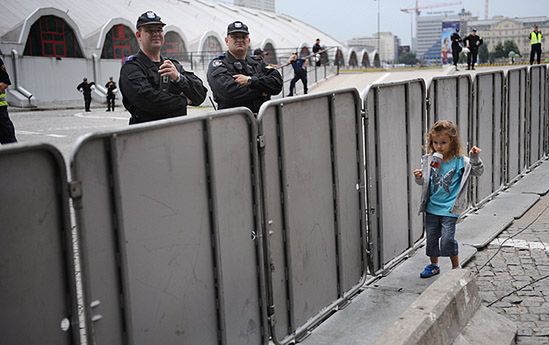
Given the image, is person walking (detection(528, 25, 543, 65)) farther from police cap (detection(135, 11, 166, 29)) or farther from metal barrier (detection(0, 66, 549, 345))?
police cap (detection(135, 11, 166, 29))

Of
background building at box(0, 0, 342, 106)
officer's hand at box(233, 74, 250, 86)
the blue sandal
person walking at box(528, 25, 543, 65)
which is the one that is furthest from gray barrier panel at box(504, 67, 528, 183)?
background building at box(0, 0, 342, 106)

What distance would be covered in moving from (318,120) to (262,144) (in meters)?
0.75

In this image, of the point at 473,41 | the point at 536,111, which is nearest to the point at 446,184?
the point at 536,111

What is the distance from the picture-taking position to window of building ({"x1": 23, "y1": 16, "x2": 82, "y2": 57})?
37438 mm

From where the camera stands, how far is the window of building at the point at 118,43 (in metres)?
43.8

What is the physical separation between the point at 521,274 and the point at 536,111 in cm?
532

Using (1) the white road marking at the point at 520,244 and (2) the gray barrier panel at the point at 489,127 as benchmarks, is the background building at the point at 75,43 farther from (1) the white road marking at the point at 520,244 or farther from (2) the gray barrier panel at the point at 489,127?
(1) the white road marking at the point at 520,244

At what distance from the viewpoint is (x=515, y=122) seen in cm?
910

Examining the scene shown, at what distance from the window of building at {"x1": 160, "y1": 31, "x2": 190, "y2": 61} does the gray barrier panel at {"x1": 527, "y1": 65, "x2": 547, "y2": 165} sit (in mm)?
39970

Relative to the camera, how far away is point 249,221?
12.3 feet

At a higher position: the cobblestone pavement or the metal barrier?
the metal barrier

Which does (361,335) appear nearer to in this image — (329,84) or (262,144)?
(262,144)

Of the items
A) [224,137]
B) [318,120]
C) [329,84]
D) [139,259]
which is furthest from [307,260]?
[329,84]

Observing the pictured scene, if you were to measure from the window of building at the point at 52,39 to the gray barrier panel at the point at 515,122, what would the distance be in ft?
108
